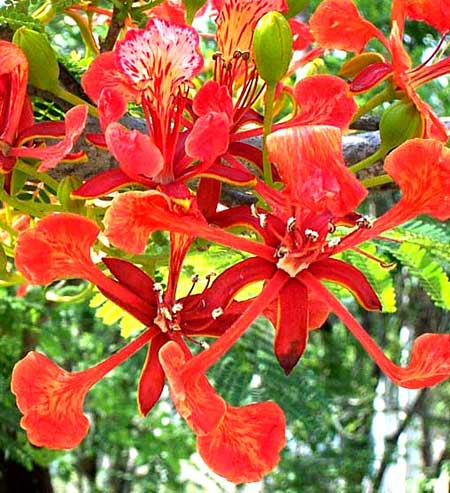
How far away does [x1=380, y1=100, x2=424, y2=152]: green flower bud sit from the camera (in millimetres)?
711

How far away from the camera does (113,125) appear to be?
1.95 ft

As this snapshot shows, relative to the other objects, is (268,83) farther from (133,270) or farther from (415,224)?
(415,224)

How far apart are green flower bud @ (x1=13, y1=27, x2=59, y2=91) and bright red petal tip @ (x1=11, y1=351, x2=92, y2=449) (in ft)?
0.69

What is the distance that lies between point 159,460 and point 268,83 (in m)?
2.97

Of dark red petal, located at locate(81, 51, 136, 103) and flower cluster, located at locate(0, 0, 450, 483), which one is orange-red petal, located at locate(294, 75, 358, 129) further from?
dark red petal, located at locate(81, 51, 136, 103)

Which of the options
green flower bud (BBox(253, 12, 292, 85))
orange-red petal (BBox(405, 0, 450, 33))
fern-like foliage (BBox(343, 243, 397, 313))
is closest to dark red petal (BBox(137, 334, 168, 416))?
green flower bud (BBox(253, 12, 292, 85))

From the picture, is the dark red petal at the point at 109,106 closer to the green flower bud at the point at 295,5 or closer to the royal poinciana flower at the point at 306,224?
the royal poinciana flower at the point at 306,224

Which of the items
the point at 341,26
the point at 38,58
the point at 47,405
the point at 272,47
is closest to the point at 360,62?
the point at 341,26

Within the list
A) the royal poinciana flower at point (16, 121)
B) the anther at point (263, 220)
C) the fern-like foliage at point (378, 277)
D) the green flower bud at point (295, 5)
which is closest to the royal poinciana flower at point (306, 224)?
the anther at point (263, 220)

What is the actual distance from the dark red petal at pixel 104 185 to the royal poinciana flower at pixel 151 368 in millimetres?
20

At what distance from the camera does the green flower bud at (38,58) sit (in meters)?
0.71

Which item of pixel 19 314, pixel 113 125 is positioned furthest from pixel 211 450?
pixel 19 314

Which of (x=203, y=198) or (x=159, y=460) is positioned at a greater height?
(x=203, y=198)

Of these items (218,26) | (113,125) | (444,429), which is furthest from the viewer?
(444,429)
